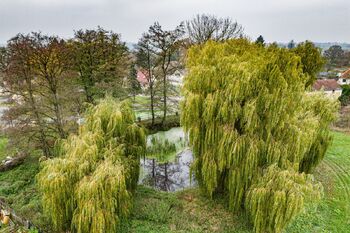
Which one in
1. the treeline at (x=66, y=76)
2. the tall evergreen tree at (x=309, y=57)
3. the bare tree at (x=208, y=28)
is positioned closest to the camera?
the treeline at (x=66, y=76)

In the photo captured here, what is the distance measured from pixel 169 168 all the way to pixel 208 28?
1620 cm

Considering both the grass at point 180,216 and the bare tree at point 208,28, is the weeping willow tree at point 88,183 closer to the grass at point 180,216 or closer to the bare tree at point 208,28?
the grass at point 180,216

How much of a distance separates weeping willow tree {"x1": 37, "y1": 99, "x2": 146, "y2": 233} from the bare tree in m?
19.0

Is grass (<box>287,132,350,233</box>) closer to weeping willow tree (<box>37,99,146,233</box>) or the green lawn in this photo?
the green lawn

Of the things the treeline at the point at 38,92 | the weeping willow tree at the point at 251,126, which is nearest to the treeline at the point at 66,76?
the treeline at the point at 38,92

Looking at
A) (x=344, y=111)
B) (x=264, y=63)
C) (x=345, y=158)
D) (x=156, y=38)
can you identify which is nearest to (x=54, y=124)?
(x=156, y=38)

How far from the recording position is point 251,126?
31.0 feet

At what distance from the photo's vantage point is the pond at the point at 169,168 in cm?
1402

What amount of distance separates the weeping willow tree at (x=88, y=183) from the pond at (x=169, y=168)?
4044 mm

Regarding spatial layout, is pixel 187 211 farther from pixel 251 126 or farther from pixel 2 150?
pixel 2 150

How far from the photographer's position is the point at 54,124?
51.0ft

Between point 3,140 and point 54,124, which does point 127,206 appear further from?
point 3,140

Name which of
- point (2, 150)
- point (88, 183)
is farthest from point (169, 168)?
point (2, 150)

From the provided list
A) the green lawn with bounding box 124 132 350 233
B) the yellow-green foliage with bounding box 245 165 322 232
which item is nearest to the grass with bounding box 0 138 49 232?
the green lawn with bounding box 124 132 350 233
